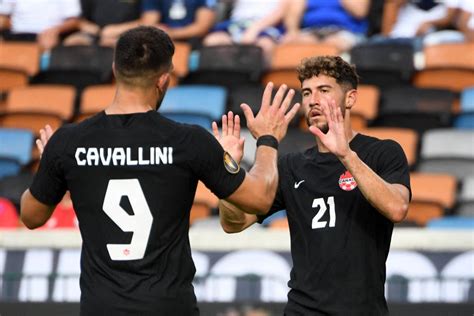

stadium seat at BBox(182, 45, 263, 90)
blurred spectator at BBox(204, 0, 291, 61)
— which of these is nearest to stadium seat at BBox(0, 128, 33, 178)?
stadium seat at BBox(182, 45, 263, 90)

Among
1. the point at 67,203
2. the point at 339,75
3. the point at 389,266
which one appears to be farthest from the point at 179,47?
the point at 339,75

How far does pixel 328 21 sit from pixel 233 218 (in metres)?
7.29

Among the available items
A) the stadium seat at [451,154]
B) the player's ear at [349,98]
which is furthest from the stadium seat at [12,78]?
the player's ear at [349,98]

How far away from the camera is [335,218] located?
5637 millimetres

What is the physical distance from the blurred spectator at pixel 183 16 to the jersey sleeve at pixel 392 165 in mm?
7585

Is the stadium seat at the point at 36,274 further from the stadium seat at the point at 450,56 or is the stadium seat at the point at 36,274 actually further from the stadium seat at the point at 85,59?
the stadium seat at the point at 450,56

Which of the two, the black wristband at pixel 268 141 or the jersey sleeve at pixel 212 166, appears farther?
the black wristband at pixel 268 141

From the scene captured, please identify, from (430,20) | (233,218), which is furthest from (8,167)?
(233,218)

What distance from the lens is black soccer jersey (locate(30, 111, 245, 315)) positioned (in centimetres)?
477

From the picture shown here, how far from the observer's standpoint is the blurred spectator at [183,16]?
13.1 m

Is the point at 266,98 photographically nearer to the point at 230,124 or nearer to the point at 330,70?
the point at 230,124

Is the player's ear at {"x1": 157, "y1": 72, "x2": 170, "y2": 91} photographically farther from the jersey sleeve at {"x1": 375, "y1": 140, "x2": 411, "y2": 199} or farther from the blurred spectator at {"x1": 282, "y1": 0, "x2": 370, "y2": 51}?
the blurred spectator at {"x1": 282, "y1": 0, "x2": 370, "y2": 51}

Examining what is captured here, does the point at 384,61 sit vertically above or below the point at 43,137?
above

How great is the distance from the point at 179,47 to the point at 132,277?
806 centimetres
